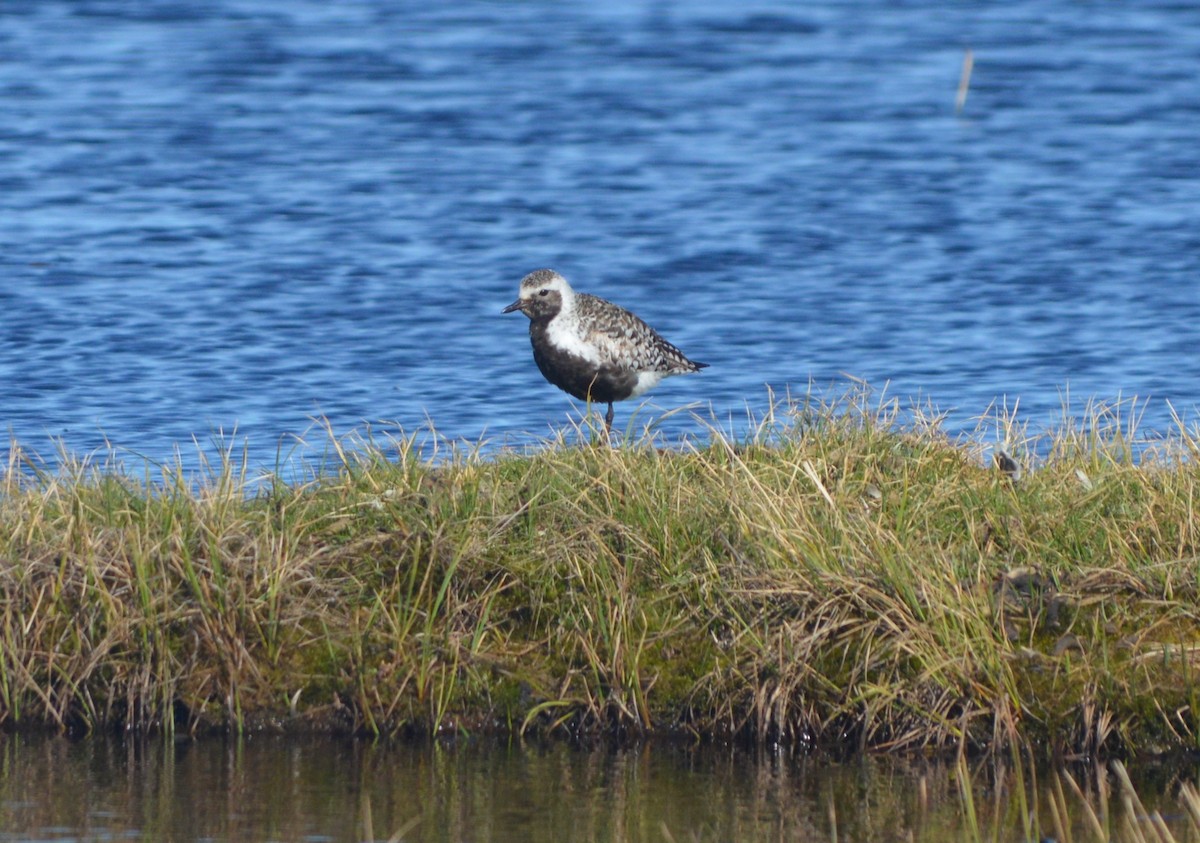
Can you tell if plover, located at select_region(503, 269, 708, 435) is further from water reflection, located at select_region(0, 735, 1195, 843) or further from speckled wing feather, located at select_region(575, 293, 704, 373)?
water reflection, located at select_region(0, 735, 1195, 843)

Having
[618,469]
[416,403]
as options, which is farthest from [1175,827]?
[416,403]

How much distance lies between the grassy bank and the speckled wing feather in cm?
295

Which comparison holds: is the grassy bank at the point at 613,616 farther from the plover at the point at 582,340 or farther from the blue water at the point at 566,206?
the plover at the point at 582,340

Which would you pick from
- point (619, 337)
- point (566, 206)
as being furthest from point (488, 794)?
point (566, 206)

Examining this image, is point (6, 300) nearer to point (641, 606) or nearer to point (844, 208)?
point (844, 208)

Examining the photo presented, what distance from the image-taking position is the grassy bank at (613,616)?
8.34 metres

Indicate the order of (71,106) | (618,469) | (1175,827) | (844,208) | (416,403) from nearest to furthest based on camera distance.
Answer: (1175,827) → (618,469) → (416,403) → (844,208) → (71,106)

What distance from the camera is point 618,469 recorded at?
925 centimetres

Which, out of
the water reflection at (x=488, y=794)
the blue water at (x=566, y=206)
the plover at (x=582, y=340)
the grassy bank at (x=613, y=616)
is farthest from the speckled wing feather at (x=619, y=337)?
the water reflection at (x=488, y=794)

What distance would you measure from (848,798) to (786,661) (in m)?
0.66

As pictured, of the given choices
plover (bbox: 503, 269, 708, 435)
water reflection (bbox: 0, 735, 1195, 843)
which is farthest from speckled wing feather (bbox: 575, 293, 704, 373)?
water reflection (bbox: 0, 735, 1195, 843)

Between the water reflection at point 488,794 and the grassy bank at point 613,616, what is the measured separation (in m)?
0.18

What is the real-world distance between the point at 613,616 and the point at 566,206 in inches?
510

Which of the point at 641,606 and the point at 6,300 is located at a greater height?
the point at 641,606
